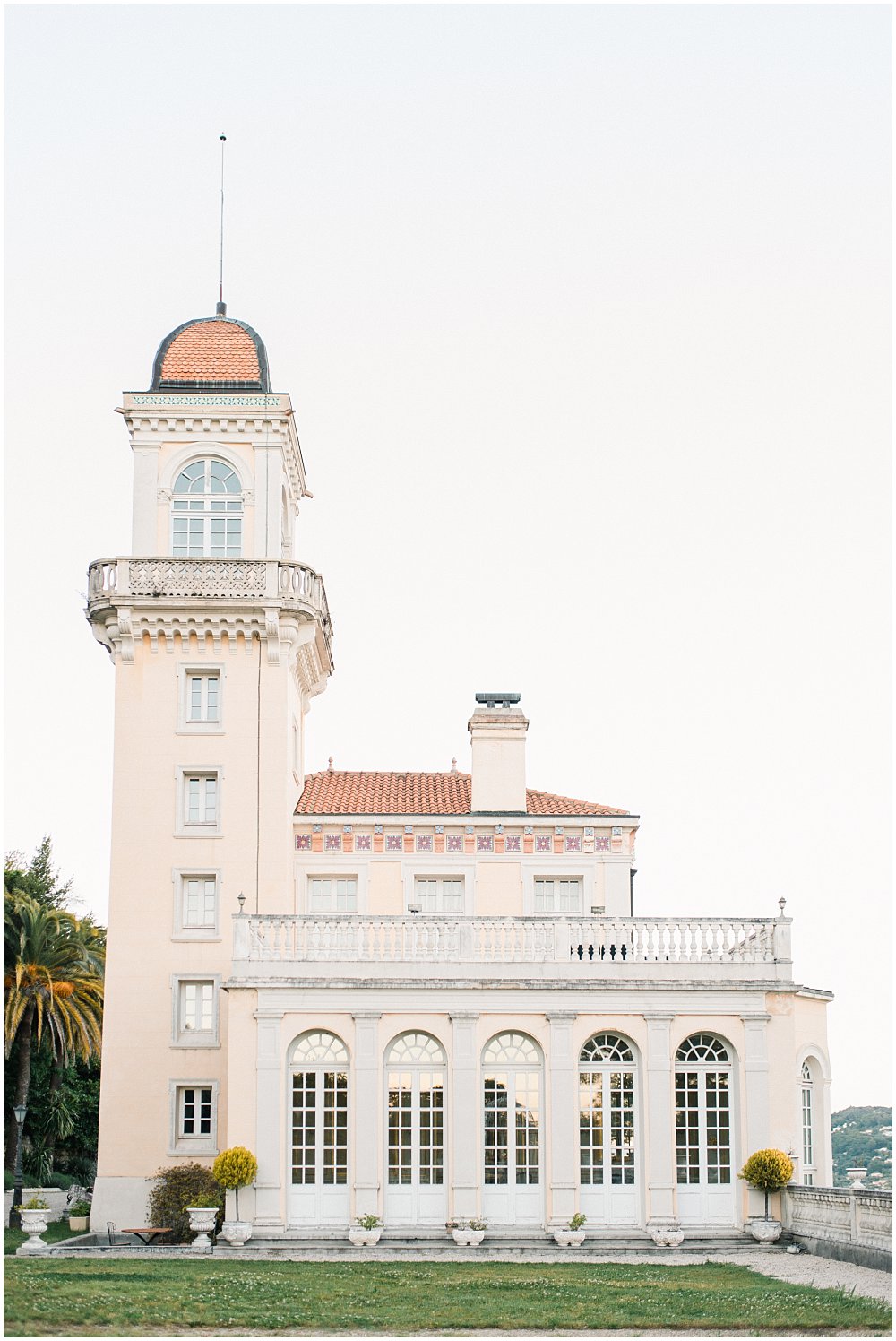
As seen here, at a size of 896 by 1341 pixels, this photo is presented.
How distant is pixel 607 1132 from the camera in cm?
2900

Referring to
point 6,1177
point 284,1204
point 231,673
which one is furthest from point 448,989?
point 6,1177

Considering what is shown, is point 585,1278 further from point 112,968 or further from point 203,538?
point 203,538

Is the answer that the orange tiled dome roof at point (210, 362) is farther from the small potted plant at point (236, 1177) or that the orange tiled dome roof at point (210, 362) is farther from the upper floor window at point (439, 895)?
the small potted plant at point (236, 1177)

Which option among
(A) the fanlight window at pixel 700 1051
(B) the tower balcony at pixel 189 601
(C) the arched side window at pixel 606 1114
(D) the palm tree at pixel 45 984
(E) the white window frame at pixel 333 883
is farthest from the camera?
(D) the palm tree at pixel 45 984

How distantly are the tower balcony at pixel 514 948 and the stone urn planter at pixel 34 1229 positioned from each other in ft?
16.8

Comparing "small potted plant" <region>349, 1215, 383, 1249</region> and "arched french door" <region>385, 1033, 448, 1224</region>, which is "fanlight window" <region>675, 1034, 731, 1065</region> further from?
"small potted plant" <region>349, 1215, 383, 1249</region>

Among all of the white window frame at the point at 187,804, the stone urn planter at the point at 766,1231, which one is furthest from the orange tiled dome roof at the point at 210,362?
the stone urn planter at the point at 766,1231

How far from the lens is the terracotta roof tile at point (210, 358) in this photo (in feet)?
118

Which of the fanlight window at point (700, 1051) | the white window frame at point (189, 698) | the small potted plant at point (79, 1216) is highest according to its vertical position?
the white window frame at point (189, 698)

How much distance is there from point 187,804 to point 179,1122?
6319 mm

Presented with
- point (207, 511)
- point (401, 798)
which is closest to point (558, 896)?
point (401, 798)

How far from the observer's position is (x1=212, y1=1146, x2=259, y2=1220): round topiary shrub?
2781 cm

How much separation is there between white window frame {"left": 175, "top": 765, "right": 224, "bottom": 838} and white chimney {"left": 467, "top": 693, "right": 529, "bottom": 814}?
645 centimetres

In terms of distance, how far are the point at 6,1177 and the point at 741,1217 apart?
2073 cm
